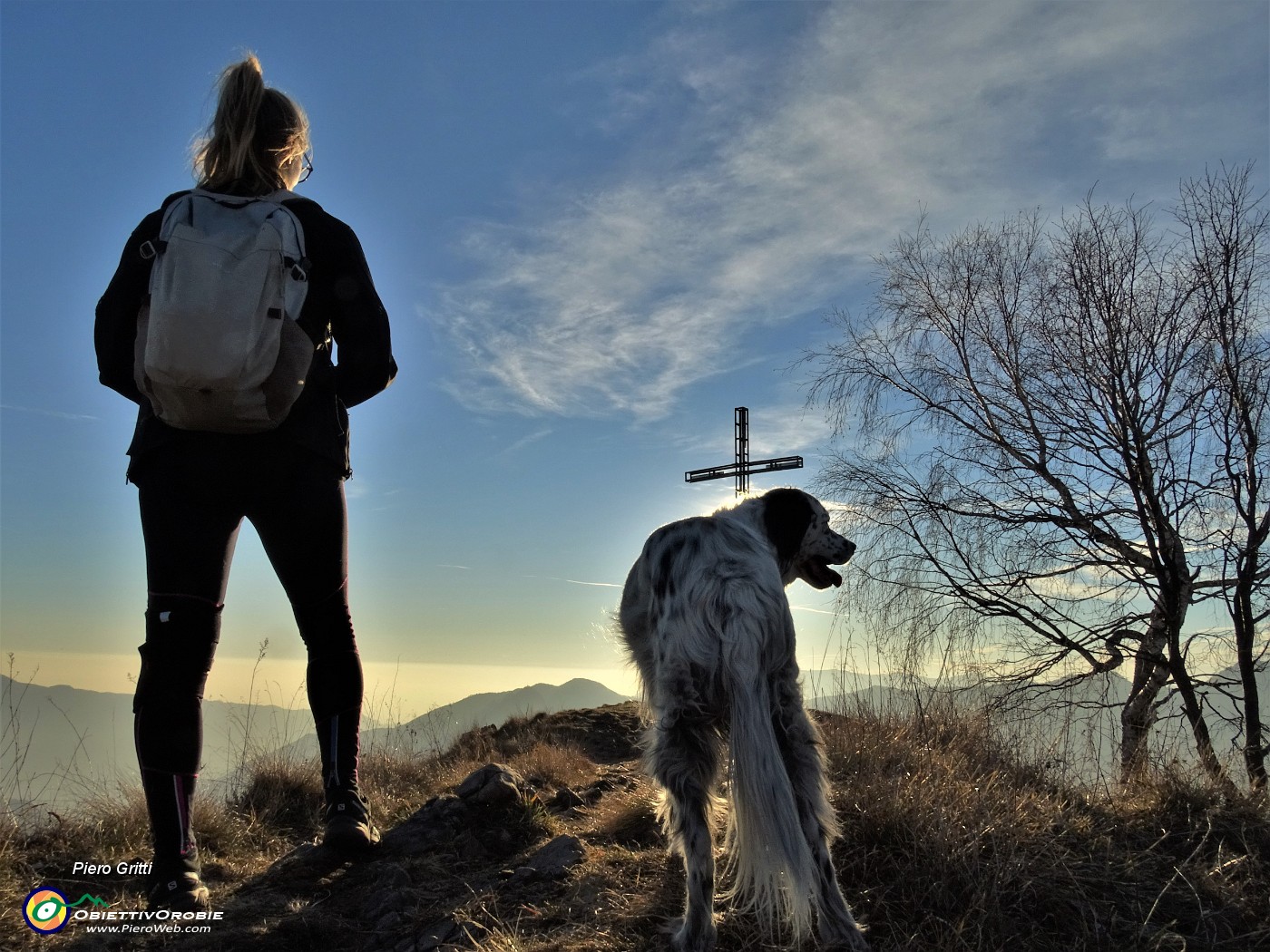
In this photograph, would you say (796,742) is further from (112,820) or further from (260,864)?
(112,820)

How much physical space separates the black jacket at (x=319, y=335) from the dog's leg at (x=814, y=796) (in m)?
1.79

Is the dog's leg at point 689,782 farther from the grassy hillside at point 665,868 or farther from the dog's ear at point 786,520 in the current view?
the dog's ear at point 786,520

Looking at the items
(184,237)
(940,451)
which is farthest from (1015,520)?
(184,237)

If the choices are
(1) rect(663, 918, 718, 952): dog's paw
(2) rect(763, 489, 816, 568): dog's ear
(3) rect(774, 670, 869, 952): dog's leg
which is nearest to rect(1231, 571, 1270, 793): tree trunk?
(2) rect(763, 489, 816, 568): dog's ear

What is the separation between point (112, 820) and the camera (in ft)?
12.8

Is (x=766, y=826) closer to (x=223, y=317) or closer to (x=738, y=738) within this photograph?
(x=738, y=738)

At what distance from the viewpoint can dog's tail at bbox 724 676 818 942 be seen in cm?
238

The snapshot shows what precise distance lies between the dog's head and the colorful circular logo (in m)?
2.91

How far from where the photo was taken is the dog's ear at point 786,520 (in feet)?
12.4

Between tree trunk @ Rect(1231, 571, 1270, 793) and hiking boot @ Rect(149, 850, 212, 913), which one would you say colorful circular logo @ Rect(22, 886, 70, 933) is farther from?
tree trunk @ Rect(1231, 571, 1270, 793)

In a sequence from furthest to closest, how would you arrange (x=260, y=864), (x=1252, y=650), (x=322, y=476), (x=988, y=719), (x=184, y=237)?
(x=1252, y=650) < (x=988, y=719) < (x=260, y=864) < (x=322, y=476) < (x=184, y=237)

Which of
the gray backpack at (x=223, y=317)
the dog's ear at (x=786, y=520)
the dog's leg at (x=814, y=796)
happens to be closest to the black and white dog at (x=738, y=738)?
the dog's leg at (x=814, y=796)

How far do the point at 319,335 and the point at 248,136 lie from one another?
0.74m

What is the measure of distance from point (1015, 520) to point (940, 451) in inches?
41.9
